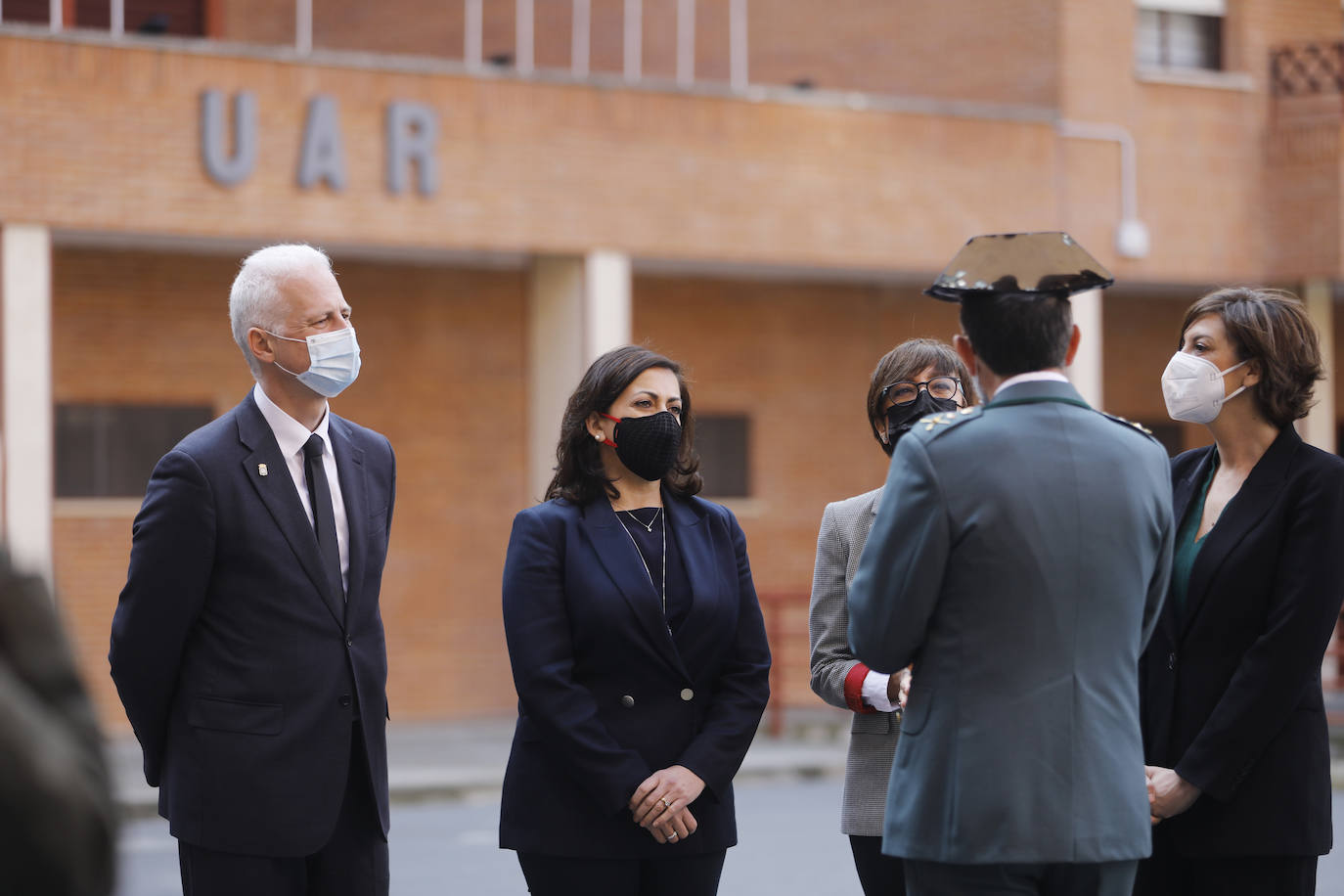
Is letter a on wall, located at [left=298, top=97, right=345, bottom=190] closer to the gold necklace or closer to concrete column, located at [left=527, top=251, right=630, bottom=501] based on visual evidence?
concrete column, located at [left=527, top=251, right=630, bottom=501]

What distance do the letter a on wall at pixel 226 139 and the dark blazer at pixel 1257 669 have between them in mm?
10310

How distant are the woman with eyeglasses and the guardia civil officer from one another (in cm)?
109

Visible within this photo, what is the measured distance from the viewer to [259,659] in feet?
13.7

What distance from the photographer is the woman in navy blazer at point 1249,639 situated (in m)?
4.04

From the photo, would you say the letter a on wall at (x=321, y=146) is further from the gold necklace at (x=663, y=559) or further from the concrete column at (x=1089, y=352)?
the gold necklace at (x=663, y=559)

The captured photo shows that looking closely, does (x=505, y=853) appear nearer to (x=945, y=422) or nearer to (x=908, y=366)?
(x=908, y=366)

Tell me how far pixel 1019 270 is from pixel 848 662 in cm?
154

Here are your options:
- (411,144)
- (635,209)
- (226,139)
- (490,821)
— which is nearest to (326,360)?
(490,821)

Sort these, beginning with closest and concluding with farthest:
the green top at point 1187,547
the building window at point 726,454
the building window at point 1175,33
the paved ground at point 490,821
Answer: the green top at point 1187,547, the paved ground at point 490,821, the building window at point 726,454, the building window at point 1175,33

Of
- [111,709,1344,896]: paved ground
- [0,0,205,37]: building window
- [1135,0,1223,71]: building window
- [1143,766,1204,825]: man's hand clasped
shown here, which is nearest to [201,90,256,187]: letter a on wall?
[111,709,1344,896]: paved ground

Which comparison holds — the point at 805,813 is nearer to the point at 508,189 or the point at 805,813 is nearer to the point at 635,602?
the point at 508,189

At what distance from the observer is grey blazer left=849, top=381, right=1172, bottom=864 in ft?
10.6

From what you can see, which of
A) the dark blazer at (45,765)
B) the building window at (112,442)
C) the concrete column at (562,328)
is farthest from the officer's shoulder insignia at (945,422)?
the building window at (112,442)

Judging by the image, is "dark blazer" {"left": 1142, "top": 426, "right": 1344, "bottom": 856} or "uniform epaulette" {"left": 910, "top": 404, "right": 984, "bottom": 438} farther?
"dark blazer" {"left": 1142, "top": 426, "right": 1344, "bottom": 856}
